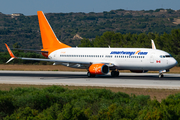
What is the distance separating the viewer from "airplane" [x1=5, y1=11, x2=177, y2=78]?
37.5 metres

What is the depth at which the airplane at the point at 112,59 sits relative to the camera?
37.5 meters

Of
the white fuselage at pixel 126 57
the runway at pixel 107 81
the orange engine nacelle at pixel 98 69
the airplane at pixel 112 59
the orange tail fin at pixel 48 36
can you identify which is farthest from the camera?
the orange tail fin at pixel 48 36

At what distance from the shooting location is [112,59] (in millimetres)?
40375

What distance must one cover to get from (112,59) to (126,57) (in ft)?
6.77

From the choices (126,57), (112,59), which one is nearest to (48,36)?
(112,59)

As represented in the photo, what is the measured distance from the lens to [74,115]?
508 inches

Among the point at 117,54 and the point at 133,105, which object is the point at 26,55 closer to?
the point at 117,54

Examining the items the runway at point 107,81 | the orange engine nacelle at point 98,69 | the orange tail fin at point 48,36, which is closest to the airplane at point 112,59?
the orange engine nacelle at point 98,69

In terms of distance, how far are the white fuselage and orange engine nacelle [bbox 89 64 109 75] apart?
2.14 m

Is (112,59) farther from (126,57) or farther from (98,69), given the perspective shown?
(98,69)

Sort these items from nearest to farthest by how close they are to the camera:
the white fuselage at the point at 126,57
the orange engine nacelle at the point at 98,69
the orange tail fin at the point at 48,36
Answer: the white fuselage at the point at 126,57
the orange engine nacelle at the point at 98,69
the orange tail fin at the point at 48,36

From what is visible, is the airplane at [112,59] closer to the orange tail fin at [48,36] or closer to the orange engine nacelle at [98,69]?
the orange engine nacelle at [98,69]

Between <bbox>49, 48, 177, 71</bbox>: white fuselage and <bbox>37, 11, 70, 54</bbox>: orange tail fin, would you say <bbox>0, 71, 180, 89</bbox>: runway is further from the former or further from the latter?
<bbox>37, 11, 70, 54</bbox>: orange tail fin

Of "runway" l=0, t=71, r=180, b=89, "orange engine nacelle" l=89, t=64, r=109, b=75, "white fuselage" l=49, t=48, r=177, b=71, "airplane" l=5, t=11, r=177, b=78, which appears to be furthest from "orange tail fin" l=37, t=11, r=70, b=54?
"runway" l=0, t=71, r=180, b=89
